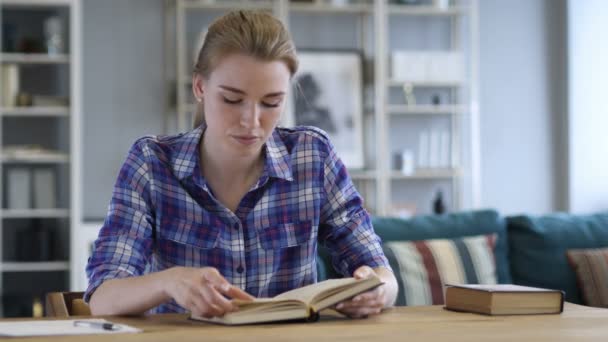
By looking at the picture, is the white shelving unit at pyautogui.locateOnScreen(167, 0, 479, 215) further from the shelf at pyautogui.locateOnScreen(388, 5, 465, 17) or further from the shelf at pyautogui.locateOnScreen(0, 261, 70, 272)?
the shelf at pyautogui.locateOnScreen(0, 261, 70, 272)

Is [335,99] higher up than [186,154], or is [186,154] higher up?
[335,99]

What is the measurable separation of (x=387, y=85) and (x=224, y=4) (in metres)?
1.09

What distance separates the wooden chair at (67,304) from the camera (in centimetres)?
199

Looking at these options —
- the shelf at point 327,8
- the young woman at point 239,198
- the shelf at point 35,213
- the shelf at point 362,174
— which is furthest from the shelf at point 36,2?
the young woman at point 239,198

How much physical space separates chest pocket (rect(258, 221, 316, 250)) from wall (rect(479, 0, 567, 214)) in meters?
4.48

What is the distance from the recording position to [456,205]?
616cm

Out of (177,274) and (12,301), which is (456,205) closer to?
(12,301)

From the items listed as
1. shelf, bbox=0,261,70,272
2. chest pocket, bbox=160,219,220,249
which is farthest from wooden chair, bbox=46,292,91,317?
shelf, bbox=0,261,70,272

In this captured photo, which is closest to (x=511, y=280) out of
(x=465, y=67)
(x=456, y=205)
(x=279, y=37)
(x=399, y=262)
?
(x=399, y=262)

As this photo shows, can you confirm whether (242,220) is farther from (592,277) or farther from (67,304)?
(592,277)

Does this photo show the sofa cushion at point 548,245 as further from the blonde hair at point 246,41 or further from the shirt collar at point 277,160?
the blonde hair at point 246,41

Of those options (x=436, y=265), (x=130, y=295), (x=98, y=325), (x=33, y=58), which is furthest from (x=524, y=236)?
(x=33, y=58)

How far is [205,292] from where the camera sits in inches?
63.6

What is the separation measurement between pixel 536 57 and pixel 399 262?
3.64 meters
